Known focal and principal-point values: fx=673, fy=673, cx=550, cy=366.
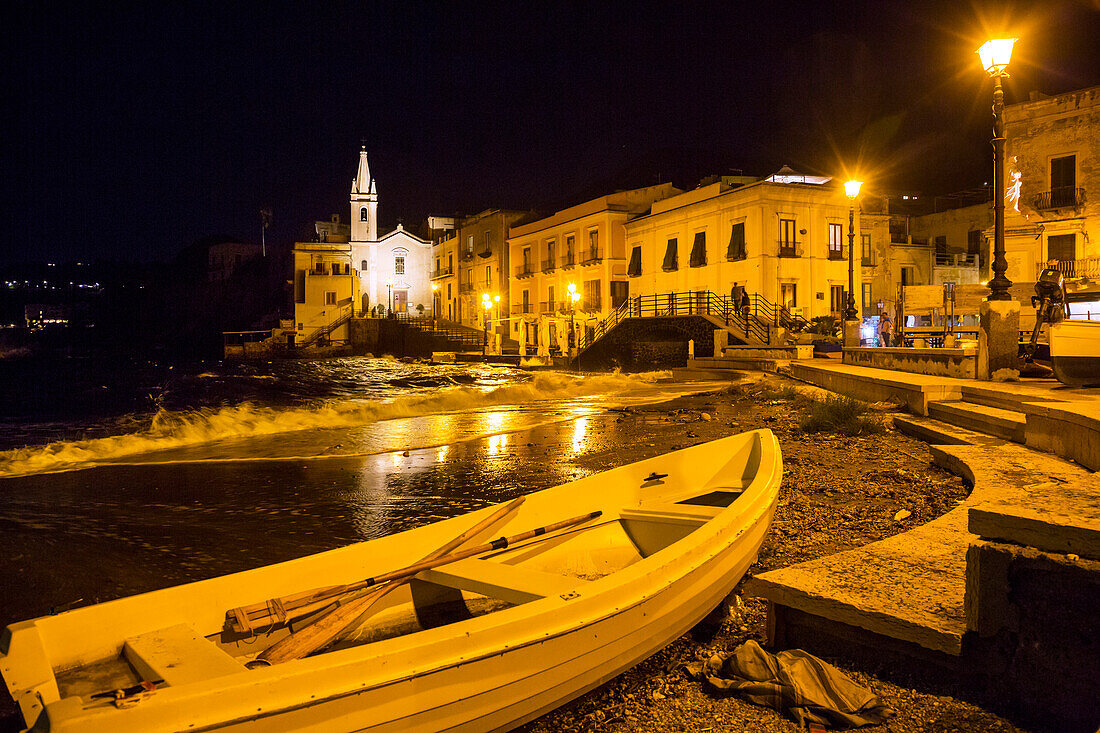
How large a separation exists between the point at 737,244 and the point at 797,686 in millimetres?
30368

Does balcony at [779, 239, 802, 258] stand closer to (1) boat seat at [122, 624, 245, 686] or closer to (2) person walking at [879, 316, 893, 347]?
(2) person walking at [879, 316, 893, 347]

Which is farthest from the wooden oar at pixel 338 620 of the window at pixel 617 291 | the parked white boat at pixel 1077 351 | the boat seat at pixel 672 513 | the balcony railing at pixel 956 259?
the balcony railing at pixel 956 259

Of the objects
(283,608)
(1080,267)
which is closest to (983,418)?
(283,608)

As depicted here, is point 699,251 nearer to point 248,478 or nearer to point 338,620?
point 248,478

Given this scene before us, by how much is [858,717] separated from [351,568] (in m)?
2.38

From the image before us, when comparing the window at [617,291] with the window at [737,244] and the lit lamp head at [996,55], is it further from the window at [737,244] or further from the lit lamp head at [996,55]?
the lit lamp head at [996,55]

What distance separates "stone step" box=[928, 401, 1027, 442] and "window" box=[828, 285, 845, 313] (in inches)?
970

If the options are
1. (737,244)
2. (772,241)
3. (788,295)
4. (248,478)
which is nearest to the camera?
(248,478)

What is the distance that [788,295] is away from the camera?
31.2 m

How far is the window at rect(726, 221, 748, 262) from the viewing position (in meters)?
31.2

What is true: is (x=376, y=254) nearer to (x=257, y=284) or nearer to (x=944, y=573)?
(x=257, y=284)

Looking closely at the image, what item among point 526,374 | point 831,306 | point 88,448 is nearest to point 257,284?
point 526,374

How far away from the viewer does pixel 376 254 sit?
224 ft

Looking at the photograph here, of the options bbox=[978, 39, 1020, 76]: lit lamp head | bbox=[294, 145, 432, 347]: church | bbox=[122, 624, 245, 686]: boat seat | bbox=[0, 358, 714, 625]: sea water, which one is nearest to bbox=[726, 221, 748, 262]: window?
bbox=[0, 358, 714, 625]: sea water
